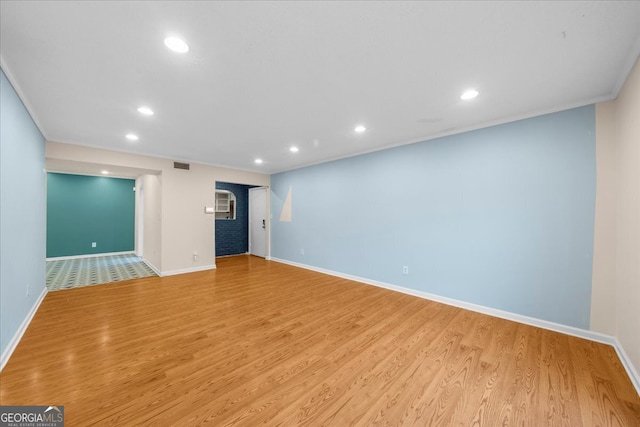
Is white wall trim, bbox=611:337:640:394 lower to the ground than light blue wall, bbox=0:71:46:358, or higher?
lower

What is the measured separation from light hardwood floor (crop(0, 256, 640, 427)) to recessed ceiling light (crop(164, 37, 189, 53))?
2527mm

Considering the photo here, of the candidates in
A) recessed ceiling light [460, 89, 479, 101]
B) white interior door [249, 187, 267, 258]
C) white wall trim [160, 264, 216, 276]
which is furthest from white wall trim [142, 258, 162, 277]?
recessed ceiling light [460, 89, 479, 101]

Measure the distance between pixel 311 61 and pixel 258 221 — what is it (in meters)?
5.98

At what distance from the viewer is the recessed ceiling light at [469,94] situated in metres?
2.36

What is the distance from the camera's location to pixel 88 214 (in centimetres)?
661

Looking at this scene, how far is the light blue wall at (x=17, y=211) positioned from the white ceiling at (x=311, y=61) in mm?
300

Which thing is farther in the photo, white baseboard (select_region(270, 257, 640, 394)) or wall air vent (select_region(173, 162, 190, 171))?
wall air vent (select_region(173, 162, 190, 171))

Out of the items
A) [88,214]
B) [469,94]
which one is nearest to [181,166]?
[88,214]

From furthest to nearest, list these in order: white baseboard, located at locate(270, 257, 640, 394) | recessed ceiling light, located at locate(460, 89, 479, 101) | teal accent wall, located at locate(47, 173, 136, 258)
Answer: teal accent wall, located at locate(47, 173, 136, 258), recessed ceiling light, located at locate(460, 89, 479, 101), white baseboard, located at locate(270, 257, 640, 394)

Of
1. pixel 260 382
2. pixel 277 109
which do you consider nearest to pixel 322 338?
pixel 260 382

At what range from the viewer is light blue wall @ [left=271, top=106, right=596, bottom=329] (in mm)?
2596

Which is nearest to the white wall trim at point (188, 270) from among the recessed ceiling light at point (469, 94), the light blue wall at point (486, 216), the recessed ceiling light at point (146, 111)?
the light blue wall at point (486, 216)

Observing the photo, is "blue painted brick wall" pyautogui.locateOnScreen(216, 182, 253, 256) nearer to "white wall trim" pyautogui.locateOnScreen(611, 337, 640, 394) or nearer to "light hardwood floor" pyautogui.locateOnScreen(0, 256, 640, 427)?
"light hardwood floor" pyautogui.locateOnScreen(0, 256, 640, 427)

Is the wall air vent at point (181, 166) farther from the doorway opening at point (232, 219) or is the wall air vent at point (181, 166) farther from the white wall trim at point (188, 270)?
the white wall trim at point (188, 270)
